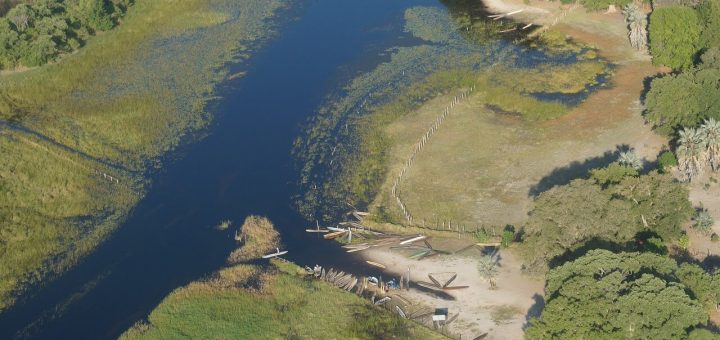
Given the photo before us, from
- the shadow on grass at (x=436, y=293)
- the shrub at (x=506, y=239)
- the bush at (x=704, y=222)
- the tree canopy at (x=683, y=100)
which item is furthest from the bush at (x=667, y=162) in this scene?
the shadow on grass at (x=436, y=293)

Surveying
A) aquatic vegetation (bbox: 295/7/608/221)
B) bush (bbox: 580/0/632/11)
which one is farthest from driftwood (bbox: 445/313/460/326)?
bush (bbox: 580/0/632/11)

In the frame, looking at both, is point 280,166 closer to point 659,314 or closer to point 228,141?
point 228,141

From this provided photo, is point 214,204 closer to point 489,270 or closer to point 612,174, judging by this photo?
point 489,270

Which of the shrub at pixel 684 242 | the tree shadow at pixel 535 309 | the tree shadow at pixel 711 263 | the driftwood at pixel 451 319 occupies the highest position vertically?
the shrub at pixel 684 242

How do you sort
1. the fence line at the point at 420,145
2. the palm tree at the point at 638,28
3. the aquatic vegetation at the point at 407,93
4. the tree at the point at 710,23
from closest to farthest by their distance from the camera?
the fence line at the point at 420,145, the aquatic vegetation at the point at 407,93, the tree at the point at 710,23, the palm tree at the point at 638,28

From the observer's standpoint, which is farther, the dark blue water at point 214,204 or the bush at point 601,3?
the bush at point 601,3

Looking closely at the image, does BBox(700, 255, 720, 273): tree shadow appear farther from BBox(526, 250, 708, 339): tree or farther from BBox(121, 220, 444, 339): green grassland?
BBox(121, 220, 444, 339): green grassland

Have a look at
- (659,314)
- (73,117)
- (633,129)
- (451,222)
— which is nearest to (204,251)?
(451,222)

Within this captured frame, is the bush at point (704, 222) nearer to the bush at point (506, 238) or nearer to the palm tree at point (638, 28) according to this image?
the bush at point (506, 238)

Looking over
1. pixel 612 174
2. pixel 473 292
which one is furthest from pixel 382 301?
pixel 612 174
